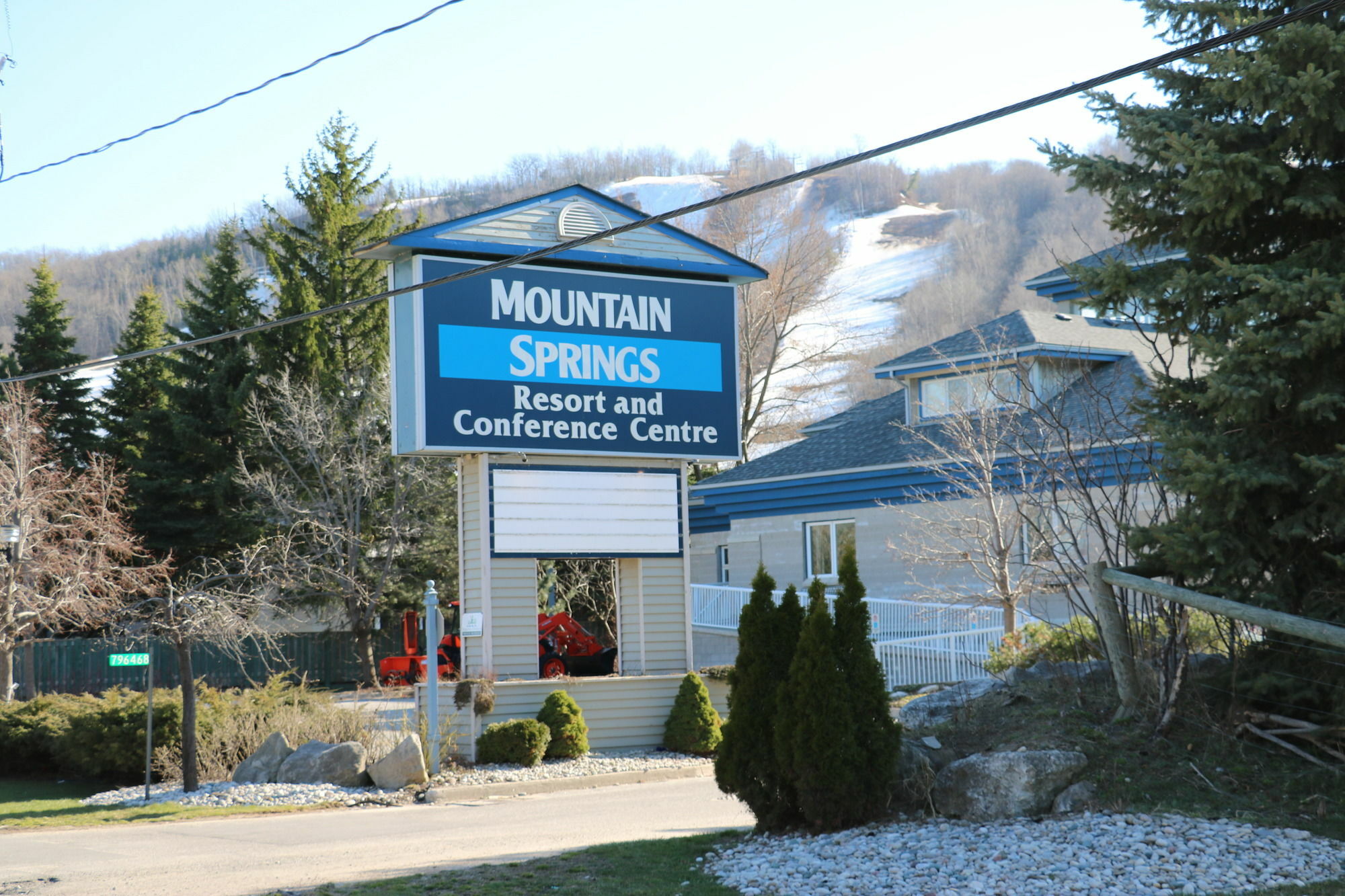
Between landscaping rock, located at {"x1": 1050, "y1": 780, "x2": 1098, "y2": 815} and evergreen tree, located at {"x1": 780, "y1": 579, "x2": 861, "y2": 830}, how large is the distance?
1323 millimetres

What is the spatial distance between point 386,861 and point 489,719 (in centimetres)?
711

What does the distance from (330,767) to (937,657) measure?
36.0 feet

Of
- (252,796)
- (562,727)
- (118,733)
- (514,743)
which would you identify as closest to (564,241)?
(562,727)

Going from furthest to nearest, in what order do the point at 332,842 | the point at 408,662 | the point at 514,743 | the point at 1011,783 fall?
the point at 408,662
the point at 514,743
the point at 332,842
the point at 1011,783

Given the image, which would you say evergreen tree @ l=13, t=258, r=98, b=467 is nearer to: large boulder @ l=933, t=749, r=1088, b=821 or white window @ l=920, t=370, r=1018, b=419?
white window @ l=920, t=370, r=1018, b=419

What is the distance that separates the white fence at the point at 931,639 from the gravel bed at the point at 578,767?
431cm

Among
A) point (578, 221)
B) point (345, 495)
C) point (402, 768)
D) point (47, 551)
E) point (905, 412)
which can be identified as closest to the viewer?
point (402, 768)

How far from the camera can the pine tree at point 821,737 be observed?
30.1 ft

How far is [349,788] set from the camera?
15.8 metres

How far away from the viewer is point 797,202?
521ft

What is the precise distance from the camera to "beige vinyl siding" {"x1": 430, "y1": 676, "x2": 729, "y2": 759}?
17562mm

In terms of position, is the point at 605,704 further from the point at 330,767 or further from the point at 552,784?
the point at 330,767

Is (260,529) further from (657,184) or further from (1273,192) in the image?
(657,184)

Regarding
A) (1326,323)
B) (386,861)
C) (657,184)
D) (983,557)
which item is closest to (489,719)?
(386,861)
